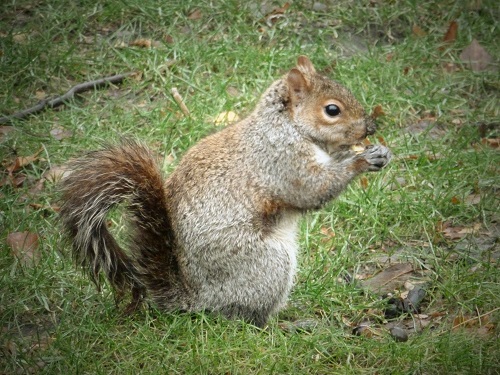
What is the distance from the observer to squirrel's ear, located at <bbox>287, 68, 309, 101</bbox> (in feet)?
11.1

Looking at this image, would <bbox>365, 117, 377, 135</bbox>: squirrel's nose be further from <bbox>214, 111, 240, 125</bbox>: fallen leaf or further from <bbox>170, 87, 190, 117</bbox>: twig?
<bbox>170, 87, 190, 117</bbox>: twig

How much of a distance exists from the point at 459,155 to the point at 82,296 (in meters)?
2.14

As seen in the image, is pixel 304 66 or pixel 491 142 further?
pixel 491 142

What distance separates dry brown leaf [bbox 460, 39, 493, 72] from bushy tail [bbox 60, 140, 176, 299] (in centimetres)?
269

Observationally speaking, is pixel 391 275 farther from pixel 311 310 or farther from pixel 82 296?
pixel 82 296

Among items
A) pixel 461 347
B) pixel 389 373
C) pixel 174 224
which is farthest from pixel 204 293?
pixel 461 347

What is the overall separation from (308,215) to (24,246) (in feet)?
4.38

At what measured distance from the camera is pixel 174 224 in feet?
10.8

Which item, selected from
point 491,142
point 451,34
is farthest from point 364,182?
point 451,34

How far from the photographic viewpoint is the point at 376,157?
3.44 meters

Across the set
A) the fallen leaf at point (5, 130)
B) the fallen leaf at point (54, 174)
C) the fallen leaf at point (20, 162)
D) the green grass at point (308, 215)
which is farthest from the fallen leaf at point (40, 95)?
the fallen leaf at point (54, 174)

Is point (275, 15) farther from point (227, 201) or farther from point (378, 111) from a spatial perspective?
point (227, 201)

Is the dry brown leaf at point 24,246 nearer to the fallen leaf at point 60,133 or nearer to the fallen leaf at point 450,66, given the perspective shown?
the fallen leaf at point 60,133

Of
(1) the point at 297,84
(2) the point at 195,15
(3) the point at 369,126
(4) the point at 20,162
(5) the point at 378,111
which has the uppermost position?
(1) the point at 297,84
